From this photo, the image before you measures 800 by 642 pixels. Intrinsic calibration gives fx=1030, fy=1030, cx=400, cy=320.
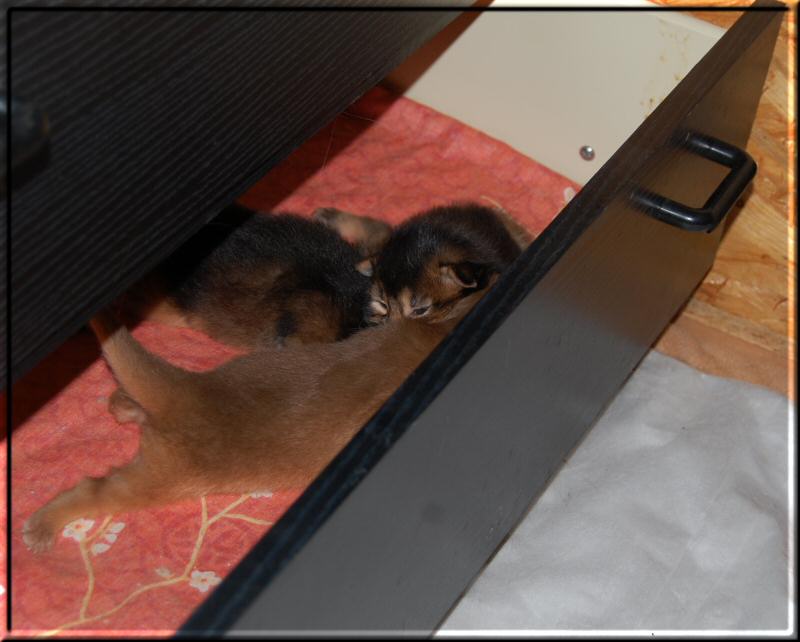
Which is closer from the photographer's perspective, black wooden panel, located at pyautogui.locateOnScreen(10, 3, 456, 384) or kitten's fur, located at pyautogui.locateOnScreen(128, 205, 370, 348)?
black wooden panel, located at pyautogui.locateOnScreen(10, 3, 456, 384)

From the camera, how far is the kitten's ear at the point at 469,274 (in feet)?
4.86

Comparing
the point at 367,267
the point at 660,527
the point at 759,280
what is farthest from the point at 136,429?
the point at 759,280

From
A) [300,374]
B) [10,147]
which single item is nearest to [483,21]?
[300,374]

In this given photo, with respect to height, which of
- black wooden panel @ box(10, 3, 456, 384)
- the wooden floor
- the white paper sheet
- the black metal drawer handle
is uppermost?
black wooden panel @ box(10, 3, 456, 384)

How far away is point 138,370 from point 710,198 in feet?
2.41

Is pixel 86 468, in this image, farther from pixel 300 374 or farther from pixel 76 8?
pixel 76 8

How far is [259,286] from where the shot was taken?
1.53m

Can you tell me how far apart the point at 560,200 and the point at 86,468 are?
95 cm

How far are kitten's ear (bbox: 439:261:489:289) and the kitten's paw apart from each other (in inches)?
25.7

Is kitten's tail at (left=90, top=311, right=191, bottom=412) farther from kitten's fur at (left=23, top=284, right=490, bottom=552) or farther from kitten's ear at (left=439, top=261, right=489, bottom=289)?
kitten's ear at (left=439, top=261, right=489, bottom=289)

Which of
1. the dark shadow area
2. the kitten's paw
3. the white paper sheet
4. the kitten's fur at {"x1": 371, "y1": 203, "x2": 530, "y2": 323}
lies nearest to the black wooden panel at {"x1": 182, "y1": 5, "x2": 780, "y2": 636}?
the white paper sheet

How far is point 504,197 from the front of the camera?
1892mm

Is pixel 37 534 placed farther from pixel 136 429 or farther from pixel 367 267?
pixel 367 267

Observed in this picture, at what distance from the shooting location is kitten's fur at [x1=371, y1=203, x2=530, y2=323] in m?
1.52
